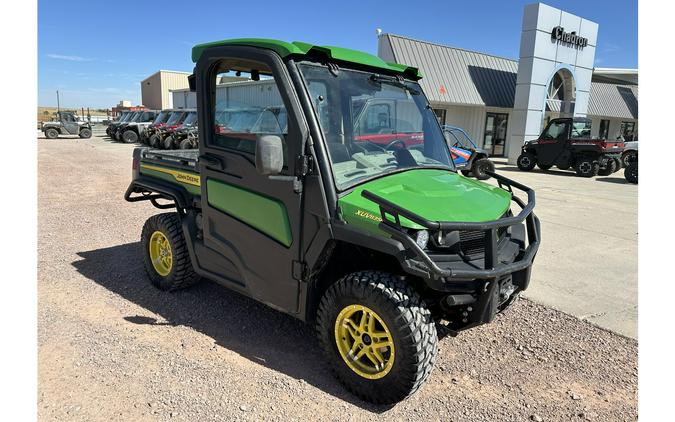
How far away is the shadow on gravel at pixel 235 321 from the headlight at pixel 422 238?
3.66 feet

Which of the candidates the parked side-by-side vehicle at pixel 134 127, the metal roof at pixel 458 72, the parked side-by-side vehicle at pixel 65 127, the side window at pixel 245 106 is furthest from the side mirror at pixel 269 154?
the parked side-by-side vehicle at pixel 65 127

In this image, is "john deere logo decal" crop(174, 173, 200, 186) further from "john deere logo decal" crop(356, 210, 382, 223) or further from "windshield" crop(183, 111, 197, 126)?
"windshield" crop(183, 111, 197, 126)

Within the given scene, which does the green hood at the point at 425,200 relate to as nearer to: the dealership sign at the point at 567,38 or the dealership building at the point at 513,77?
the dealership building at the point at 513,77

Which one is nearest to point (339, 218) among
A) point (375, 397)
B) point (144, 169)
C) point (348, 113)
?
point (348, 113)

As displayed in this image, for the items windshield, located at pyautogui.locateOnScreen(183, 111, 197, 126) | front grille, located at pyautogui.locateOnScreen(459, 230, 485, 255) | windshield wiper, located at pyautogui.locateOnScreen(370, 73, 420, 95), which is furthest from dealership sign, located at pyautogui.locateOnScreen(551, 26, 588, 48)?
front grille, located at pyautogui.locateOnScreen(459, 230, 485, 255)

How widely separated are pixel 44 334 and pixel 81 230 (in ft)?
12.4

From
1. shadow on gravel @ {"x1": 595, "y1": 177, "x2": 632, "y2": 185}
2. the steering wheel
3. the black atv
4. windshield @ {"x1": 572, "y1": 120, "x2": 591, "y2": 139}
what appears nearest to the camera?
the steering wheel

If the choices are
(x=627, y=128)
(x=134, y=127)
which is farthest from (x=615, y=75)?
(x=134, y=127)

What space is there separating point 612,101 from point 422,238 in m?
32.5

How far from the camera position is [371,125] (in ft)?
11.4

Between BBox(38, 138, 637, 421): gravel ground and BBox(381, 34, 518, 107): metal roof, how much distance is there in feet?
56.6

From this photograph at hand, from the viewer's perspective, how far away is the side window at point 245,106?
11.1 feet

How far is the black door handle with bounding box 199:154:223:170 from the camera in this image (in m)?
3.77

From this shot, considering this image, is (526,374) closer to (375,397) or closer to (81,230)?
(375,397)
